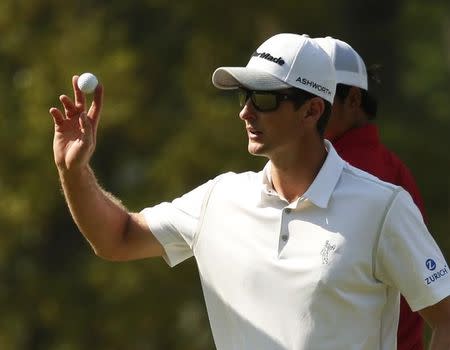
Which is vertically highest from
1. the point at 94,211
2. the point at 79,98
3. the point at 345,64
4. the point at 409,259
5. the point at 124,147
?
the point at 79,98

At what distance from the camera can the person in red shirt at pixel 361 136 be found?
6336 mm

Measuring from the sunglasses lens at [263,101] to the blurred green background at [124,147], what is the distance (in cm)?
1294

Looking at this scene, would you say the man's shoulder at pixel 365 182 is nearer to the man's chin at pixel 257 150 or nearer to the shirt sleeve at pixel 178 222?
the man's chin at pixel 257 150

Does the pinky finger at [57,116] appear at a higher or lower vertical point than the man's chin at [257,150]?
higher

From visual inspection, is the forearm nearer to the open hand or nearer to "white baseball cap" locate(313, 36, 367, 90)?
the open hand

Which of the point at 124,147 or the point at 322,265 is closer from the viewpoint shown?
the point at 322,265

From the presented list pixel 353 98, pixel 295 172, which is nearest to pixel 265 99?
pixel 295 172

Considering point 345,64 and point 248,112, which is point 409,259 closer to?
point 248,112

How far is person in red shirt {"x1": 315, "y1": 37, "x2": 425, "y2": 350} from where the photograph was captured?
20.8 feet

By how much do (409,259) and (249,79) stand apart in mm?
776

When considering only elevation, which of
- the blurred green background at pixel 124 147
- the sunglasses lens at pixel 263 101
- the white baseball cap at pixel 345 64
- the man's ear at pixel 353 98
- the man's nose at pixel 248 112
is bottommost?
the blurred green background at pixel 124 147

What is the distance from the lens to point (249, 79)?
604 centimetres

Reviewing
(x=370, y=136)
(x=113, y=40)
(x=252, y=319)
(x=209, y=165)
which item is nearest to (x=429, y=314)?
(x=252, y=319)

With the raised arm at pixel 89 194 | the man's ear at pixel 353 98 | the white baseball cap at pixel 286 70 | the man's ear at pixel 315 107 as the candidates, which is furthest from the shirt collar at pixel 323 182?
the man's ear at pixel 353 98
